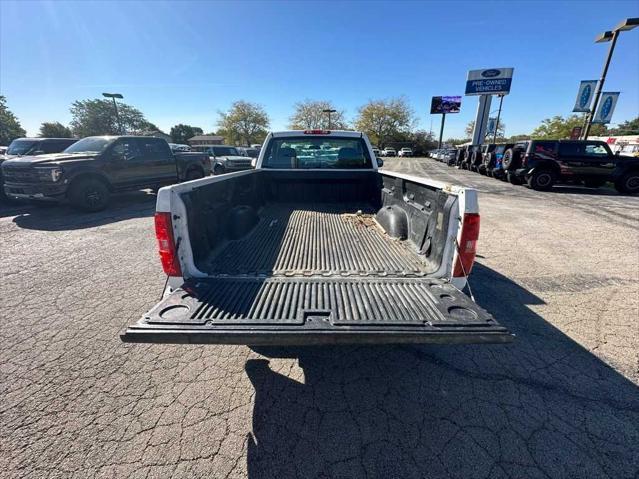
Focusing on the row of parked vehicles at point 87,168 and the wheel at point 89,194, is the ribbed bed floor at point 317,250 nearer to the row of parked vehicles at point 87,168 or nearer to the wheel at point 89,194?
the row of parked vehicles at point 87,168

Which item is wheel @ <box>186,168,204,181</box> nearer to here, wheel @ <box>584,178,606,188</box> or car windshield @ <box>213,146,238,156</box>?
car windshield @ <box>213,146,238,156</box>

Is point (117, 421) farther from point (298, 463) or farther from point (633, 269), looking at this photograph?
point (633, 269)

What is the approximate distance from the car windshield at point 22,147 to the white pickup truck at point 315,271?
A: 10823 millimetres

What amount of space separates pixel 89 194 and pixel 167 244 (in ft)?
Result: 26.3

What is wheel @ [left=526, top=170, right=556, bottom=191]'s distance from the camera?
1242cm

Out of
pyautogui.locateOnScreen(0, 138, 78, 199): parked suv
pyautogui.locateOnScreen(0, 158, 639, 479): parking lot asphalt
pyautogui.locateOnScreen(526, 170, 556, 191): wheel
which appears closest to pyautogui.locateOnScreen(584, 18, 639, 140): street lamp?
pyautogui.locateOnScreen(526, 170, 556, 191): wheel

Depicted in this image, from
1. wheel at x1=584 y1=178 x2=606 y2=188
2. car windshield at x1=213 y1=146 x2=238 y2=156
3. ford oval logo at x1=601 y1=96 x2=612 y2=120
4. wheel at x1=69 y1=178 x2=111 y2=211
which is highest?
ford oval logo at x1=601 y1=96 x2=612 y2=120

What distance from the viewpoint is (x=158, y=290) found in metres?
3.73

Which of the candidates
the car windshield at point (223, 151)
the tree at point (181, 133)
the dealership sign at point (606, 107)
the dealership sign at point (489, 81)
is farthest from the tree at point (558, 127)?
the tree at point (181, 133)

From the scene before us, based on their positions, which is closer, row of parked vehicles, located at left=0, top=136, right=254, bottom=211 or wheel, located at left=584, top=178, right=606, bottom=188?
row of parked vehicles, located at left=0, top=136, right=254, bottom=211

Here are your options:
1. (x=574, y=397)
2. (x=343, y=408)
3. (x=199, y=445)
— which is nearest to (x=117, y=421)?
(x=199, y=445)

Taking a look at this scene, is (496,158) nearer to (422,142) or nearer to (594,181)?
(594,181)

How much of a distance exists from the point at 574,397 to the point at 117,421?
351 centimetres

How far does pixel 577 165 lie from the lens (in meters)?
12.0
